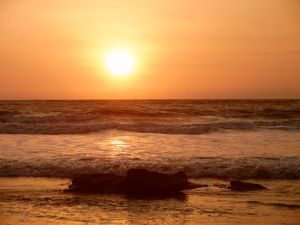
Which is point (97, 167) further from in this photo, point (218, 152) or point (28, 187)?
point (218, 152)

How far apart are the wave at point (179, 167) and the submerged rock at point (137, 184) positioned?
7.53 feet

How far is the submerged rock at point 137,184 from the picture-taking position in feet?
35.3

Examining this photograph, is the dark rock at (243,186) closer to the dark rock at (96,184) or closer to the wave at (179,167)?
the wave at (179,167)

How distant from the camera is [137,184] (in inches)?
426

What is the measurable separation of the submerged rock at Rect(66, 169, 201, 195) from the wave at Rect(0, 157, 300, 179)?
7.53 feet

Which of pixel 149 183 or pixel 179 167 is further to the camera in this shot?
pixel 179 167

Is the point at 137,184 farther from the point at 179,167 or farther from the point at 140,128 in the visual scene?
the point at 140,128

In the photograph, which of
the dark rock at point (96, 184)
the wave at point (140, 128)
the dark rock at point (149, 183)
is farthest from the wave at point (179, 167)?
the wave at point (140, 128)

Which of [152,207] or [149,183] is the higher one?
[149,183]

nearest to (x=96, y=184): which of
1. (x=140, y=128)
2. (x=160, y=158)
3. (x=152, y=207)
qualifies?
(x=152, y=207)

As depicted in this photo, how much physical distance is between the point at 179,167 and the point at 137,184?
3198 millimetres

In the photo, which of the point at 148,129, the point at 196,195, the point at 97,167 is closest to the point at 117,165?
the point at 97,167

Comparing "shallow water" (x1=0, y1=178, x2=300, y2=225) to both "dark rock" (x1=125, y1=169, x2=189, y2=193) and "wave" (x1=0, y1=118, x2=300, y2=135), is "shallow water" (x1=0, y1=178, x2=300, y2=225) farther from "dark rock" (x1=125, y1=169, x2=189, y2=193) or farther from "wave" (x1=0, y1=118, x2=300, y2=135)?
"wave" (x1=0, y1=118, x2=300, y2=135)

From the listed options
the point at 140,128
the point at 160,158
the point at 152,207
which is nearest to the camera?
the point at 152,207
